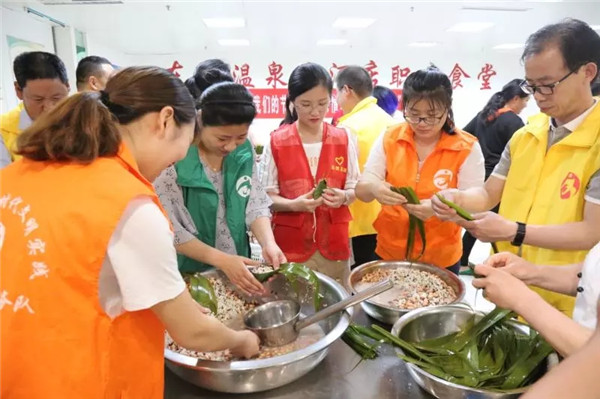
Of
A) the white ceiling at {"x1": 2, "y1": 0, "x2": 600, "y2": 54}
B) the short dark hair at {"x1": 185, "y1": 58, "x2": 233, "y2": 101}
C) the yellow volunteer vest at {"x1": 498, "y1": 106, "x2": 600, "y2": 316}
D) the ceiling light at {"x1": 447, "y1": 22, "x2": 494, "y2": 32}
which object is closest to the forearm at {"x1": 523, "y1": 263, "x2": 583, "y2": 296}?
the yellow volunteer vest at {"x1": 498, "y1": 106, "x2": 600, "y2": 316}

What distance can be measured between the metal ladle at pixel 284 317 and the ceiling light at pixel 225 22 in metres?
6.99

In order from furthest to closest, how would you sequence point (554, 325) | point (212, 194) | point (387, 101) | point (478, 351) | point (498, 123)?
point (387, 101) → point (498, 123) → point (212, 194) → point (478, 351) → point (554, 325)

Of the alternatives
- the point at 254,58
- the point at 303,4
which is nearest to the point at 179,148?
the point at 303,4

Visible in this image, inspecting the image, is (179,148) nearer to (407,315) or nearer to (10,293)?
(10,293)

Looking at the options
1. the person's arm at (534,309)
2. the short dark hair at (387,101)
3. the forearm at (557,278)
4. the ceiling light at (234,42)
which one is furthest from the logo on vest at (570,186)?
the ceiling light at (234,42)

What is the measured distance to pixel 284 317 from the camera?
1.43 m

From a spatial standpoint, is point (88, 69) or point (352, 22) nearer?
point (88, 69)

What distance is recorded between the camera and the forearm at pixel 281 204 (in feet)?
7.28

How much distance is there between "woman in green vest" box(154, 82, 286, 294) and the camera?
1553 mm

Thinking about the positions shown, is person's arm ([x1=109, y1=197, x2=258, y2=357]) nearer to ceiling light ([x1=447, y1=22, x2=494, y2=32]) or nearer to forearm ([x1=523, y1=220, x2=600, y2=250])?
forearm ([x1=523, y1=220, x2=600, y2=250])

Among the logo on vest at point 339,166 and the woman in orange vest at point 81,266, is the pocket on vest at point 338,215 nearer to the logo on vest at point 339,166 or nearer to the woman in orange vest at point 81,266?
the logo on vest at point 339,166

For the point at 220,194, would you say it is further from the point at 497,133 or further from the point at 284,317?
the point at 497,133

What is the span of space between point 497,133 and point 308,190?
10.0 ft

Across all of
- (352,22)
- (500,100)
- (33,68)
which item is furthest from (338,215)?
(352,22)
